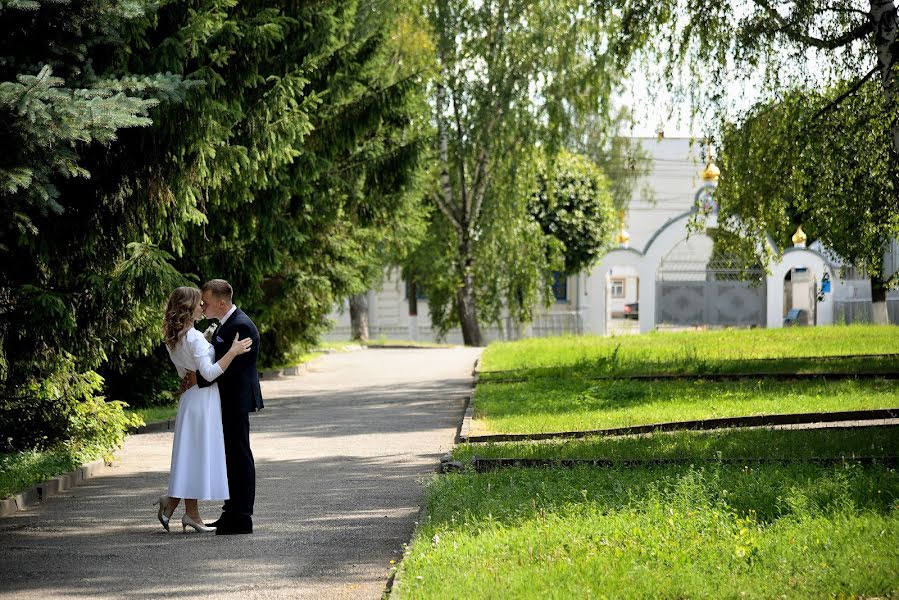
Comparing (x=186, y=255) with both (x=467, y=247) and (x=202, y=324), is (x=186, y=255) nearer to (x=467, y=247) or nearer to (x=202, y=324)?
(x=202, y=324)

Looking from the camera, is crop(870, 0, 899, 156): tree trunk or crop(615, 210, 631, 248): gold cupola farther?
crop(615, 210, 631, 248): gold cupola

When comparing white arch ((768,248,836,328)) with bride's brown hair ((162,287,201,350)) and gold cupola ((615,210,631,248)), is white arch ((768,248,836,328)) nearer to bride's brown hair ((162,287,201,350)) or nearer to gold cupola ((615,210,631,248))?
gold cupola ((615,210,631,248))

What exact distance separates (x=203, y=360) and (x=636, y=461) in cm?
402

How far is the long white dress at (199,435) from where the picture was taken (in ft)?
28.5

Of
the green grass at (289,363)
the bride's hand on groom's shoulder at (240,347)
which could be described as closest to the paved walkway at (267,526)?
the bride's hand on groom's shoulder at (240,347)

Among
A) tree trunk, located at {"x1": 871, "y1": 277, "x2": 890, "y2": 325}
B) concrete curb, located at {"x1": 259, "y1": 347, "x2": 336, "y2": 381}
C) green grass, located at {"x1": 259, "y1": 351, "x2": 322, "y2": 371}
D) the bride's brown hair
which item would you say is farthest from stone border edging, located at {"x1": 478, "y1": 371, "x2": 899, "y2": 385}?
tree trunk, located at {"x1": 871, "y1": 277, "x2": 890, "y2": 325}

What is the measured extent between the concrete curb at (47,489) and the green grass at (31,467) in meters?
0.08

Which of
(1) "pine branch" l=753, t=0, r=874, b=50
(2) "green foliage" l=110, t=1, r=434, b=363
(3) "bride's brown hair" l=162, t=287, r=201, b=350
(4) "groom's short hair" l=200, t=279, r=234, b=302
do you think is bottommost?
(3) "bride's brown hair" l=162, t=287, r=201, b=350

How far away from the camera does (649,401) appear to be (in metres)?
16.9

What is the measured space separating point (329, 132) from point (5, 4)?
1121cm

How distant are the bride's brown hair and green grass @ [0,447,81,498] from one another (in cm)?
237

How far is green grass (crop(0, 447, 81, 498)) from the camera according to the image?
10.4 metres

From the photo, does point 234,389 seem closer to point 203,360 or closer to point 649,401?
point 203,360

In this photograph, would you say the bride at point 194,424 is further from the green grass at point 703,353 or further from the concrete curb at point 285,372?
the concrete curb at point 285,372
